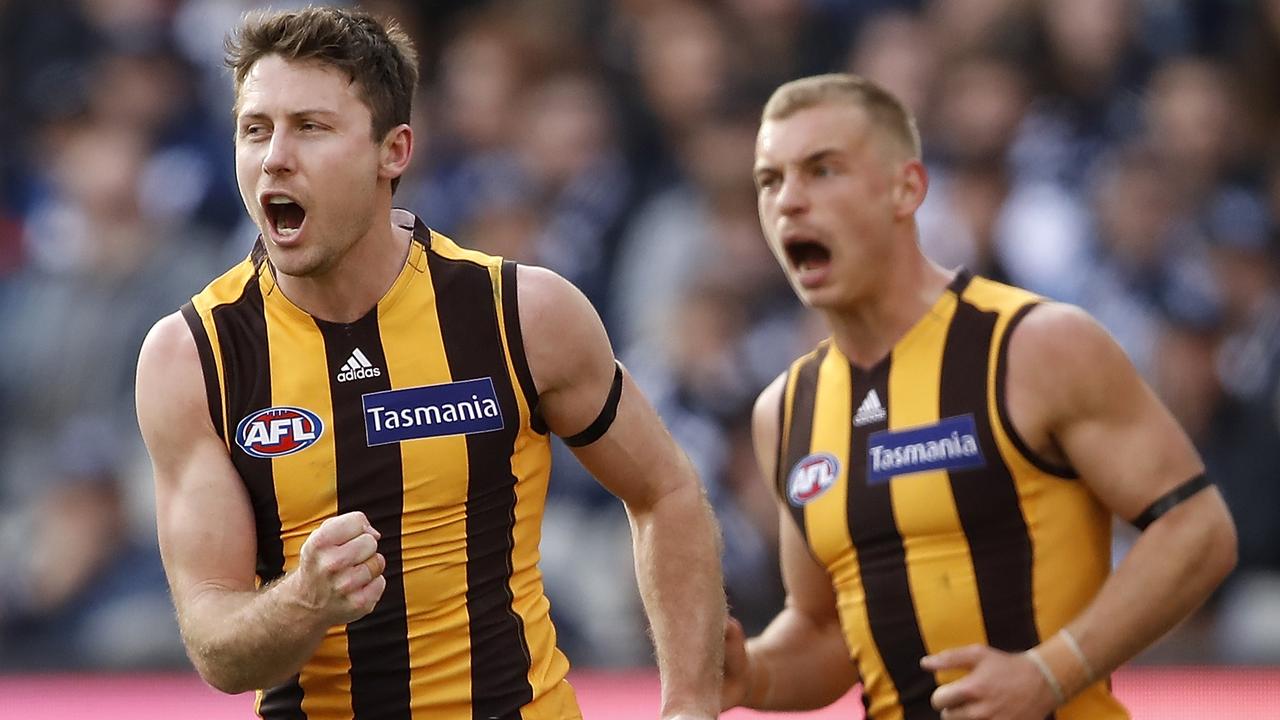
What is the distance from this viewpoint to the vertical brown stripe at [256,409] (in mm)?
3109

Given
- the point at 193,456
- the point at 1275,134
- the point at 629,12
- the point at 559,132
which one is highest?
the point at 629,12

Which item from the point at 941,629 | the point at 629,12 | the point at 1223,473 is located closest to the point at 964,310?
the point at 941,629

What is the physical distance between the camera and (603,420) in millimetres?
3244

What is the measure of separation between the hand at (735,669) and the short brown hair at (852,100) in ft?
3.66

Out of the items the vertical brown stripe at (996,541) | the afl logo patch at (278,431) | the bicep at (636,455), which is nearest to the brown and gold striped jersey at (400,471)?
the afl logo patch at (278,431)

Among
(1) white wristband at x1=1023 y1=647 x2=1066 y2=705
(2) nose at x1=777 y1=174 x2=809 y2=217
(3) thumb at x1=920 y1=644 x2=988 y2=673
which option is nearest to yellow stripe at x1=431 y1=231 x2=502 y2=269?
(2) nose at x1=777 y1=174 x2=809 y2=217

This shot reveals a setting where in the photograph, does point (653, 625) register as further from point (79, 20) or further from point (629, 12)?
point (79, 20)

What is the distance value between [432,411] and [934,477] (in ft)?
3.50

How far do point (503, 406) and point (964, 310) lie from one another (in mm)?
1103

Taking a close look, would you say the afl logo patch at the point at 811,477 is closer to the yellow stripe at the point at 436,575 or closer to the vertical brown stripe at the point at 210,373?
the yellow stripe at the point at 436,575

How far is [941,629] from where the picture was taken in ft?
12.0

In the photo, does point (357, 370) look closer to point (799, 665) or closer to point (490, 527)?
point (490, 527)

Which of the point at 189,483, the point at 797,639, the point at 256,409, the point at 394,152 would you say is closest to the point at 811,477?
the point at 797,639

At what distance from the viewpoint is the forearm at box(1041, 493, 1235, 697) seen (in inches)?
136
